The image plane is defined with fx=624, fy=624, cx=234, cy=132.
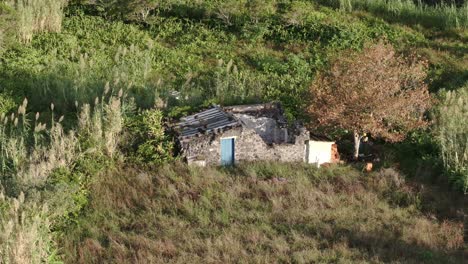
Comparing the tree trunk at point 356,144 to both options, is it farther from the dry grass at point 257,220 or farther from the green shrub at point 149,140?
the green shrub at point 149,140

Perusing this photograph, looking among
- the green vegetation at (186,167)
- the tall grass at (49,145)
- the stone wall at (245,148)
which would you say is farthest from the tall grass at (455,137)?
the tall grass at (49,145)

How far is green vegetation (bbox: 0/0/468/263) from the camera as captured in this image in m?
12.9

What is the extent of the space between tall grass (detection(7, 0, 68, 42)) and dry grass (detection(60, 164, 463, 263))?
10050 mm

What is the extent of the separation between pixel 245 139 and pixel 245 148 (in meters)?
0.25

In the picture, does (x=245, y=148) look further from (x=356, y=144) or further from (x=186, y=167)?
(x=356, y=144)

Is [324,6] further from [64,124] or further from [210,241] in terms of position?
[210,241]

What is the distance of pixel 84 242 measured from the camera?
1284cm

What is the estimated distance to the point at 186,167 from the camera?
16.1 meters

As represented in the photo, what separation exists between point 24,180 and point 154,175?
3.46 metres

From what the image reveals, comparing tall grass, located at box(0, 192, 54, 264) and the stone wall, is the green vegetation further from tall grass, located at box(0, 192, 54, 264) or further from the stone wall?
the stone wall

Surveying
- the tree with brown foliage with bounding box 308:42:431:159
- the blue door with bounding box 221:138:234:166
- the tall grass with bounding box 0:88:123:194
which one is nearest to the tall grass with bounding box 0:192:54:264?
the tall grass with bounding box 0:88:123:194

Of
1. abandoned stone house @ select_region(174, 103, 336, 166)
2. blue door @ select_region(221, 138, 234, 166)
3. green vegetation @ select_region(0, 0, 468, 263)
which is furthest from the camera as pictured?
blue door @ select_region(221, 138, 234, 166)

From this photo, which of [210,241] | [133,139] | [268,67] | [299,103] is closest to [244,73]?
[268,67]

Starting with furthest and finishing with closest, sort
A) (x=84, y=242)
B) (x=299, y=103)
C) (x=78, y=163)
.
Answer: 1. (x=299, y=103)
2. (x=78, y=163)
3. (x=84, y=242)
